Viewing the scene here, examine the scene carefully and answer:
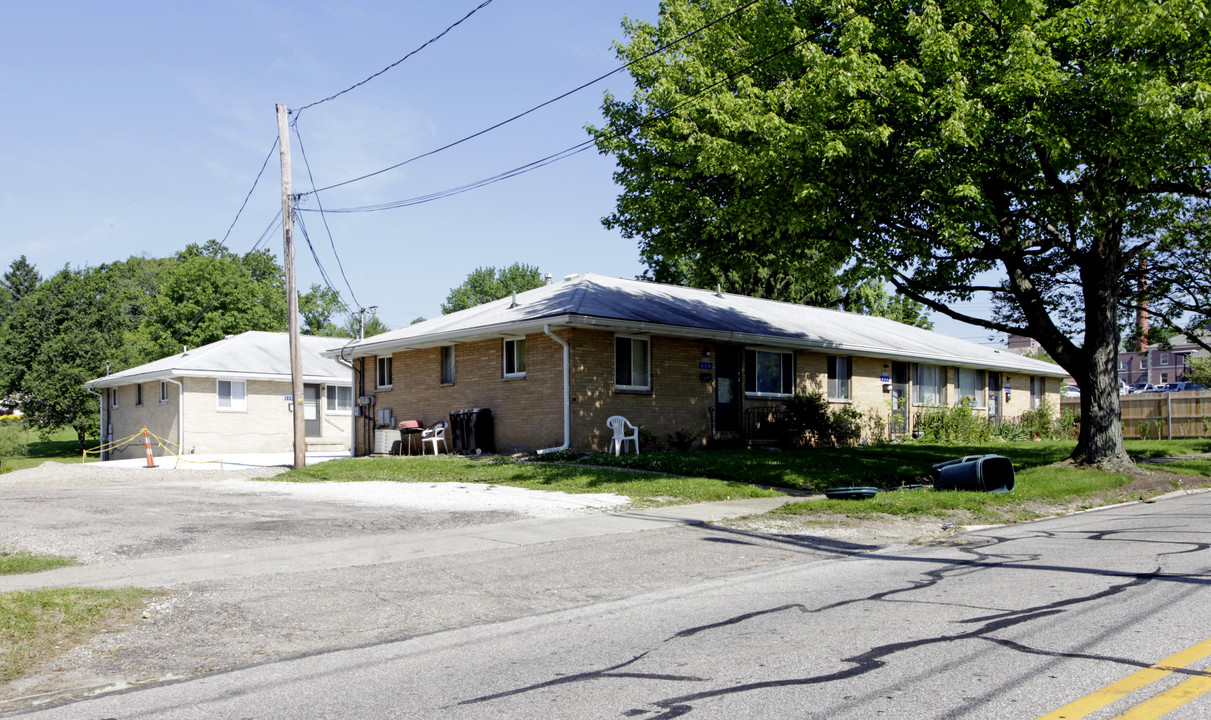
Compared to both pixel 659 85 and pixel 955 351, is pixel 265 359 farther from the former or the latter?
pixel 955 351

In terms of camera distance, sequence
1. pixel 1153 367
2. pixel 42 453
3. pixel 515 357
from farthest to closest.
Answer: pixel 1153 367 < pixel 42 453 < pixel 515 357

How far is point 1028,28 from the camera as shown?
1351 centimetres

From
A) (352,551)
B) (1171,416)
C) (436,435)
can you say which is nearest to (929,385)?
(1171,416)

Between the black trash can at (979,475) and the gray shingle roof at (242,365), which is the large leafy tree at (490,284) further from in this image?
the black trash can at (979,475)

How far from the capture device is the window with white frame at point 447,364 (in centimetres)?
2422

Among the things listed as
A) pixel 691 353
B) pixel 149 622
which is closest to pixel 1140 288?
pixel 691 353

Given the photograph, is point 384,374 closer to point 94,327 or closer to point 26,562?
point 26,562

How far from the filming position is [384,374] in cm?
2736

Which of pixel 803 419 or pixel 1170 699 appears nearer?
pixel 1170 699

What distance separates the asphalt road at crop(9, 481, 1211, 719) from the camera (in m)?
4.66

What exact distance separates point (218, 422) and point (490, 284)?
56481 millimetres

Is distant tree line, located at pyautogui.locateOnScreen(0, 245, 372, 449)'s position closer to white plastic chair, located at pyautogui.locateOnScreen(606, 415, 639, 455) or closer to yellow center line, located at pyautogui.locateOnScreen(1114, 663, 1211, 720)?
white plastic chair, located at pyautogui.locateOnScreen(606, 415, 639, 455)

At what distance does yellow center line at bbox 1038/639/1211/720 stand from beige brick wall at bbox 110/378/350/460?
102 ft

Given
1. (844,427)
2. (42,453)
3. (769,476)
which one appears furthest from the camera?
(42,453)
